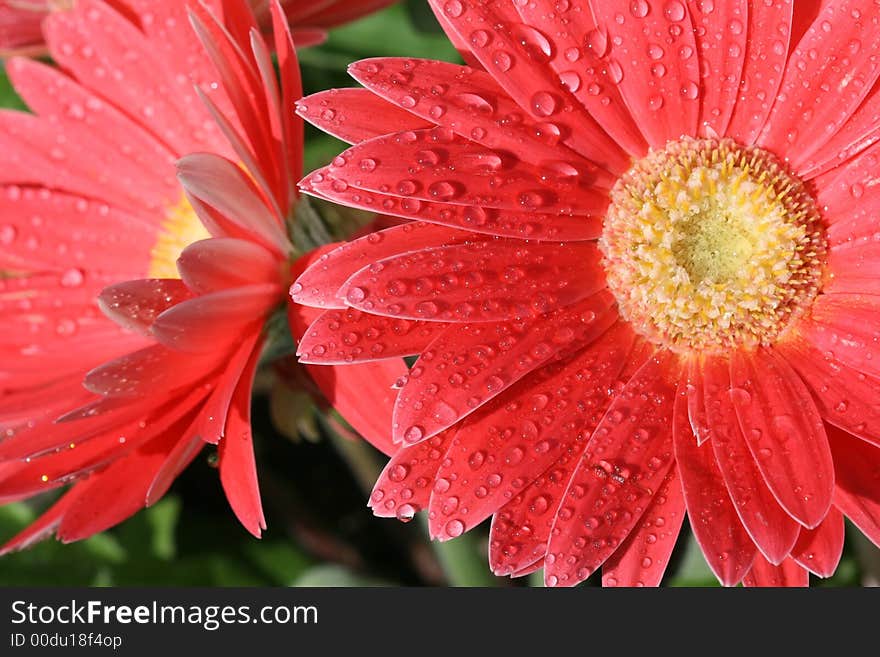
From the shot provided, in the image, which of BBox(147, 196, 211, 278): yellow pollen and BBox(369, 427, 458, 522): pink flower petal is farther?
BBox(147, 196, 211, 278): yellow pollen

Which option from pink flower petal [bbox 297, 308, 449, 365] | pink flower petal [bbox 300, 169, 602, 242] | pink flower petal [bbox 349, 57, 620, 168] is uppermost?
pink flower petal [bbox 349, 57, 620, 168]

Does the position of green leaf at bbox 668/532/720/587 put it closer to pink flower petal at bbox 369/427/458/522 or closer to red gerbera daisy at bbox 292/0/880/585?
red gerbera daisy at bbox 292/0/880/585

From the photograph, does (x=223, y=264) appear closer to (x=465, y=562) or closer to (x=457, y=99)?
(x=457, y=99)

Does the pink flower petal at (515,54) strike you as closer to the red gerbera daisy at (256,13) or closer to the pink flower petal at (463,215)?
the pink flower petal at (463,215)

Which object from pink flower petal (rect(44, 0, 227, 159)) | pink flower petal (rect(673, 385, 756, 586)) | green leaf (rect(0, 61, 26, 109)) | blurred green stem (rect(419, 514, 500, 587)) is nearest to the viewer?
pink flower petal (rect(673, 385, 756, 586))

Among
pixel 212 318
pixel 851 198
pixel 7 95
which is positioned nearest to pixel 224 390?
Answer: pixel 212 318

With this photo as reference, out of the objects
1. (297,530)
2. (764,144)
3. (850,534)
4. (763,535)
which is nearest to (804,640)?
(763,535)

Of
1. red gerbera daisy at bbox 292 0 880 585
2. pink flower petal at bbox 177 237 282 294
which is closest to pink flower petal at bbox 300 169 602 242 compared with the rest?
red gerbera daisy at bbox 292 0 880 585
